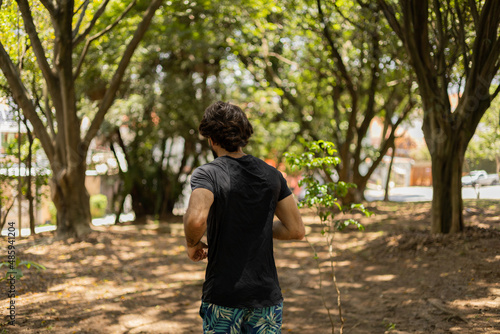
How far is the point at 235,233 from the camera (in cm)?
237

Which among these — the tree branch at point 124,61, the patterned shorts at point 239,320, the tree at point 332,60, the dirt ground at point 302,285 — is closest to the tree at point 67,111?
the tree branch at point 124,61

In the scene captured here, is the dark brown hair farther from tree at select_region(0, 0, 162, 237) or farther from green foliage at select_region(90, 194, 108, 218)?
green foliage at select_region(90, 194, 108, 218)

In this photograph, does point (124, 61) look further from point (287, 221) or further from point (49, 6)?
point (287, 221)

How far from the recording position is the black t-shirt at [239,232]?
2346 mm

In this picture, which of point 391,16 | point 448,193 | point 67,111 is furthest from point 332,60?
point 67,111

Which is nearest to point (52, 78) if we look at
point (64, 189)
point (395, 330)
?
point (64, 189)

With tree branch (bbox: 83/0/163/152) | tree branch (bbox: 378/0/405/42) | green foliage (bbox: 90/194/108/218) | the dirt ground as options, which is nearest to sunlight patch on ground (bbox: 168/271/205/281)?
the dirt ground

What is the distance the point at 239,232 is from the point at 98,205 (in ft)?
53.7

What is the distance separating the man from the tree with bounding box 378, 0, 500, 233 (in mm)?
5975

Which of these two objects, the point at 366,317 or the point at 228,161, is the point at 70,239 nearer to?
the point at 366,317

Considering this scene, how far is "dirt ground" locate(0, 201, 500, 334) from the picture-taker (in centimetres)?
544

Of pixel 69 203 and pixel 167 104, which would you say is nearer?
pixel 69 203

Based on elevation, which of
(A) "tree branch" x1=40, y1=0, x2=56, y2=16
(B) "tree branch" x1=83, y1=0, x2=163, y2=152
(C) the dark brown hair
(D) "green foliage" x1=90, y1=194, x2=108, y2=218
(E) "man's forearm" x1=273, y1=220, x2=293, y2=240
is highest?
(A) "tree branch" x1=40, y1=0, x2=56, y2=16

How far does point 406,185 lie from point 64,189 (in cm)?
1471
